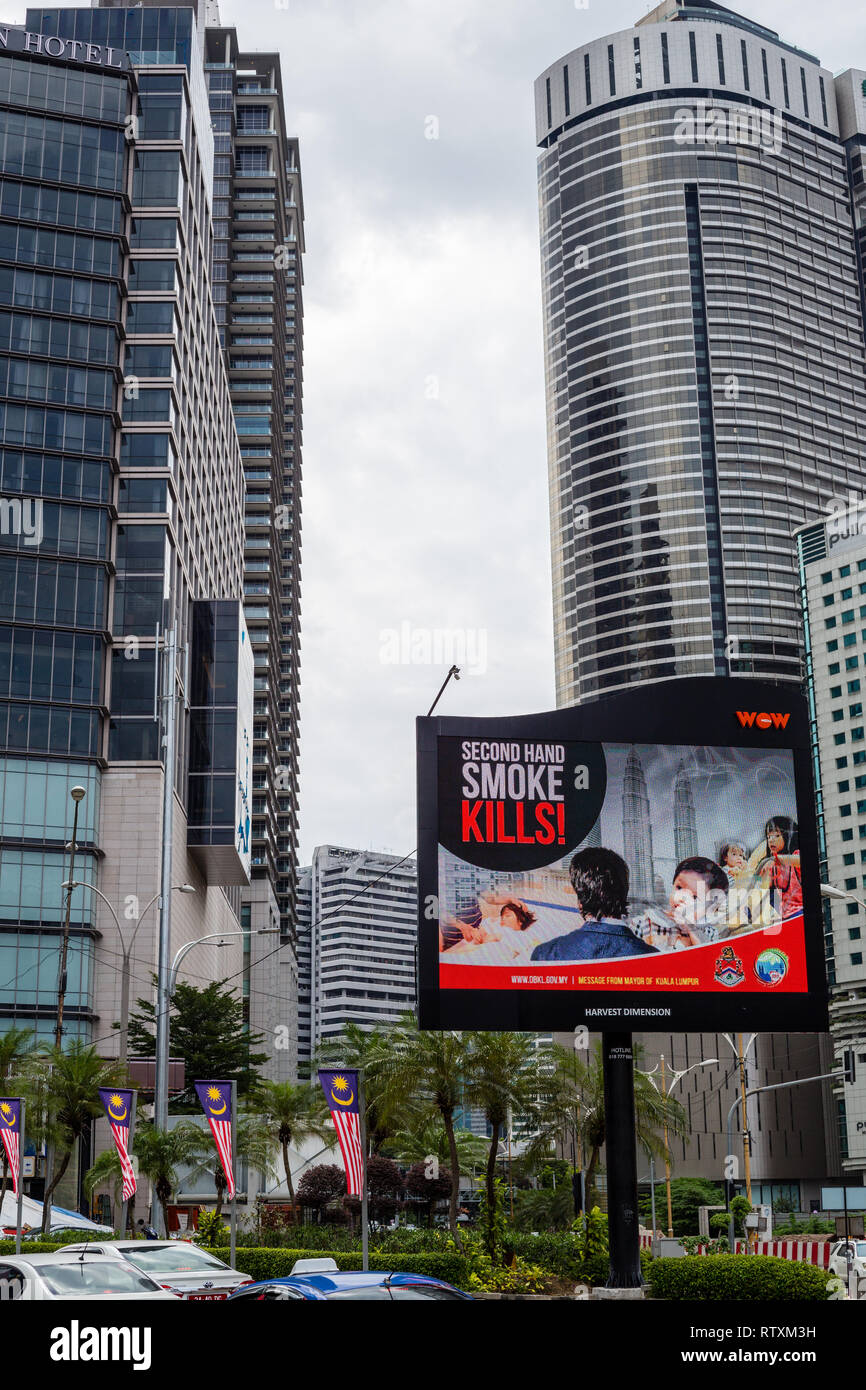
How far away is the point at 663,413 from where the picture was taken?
188 meters

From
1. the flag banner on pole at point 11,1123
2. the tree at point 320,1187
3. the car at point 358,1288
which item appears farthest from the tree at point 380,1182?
the car at point 358,1288

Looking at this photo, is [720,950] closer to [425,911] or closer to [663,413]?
[425,911]

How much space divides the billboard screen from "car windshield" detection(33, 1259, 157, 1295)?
413 inches

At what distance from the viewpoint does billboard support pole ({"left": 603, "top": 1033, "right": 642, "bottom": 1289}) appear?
26953mm

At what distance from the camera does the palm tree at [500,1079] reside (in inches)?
1398

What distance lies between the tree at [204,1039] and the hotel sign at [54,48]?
5311 centimetres

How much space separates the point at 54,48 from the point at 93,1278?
263 ft

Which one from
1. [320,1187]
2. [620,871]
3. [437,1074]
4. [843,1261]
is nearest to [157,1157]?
[437,1074]

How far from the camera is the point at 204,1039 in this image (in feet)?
217

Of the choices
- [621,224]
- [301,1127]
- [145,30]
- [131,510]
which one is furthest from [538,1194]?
[621,224]

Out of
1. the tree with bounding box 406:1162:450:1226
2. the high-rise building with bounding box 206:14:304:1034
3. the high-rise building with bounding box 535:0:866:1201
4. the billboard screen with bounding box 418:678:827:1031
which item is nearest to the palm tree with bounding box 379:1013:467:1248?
the billboard screen with bounding box 418:678:827:1031

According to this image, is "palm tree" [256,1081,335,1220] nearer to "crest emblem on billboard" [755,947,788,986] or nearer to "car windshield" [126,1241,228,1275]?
"crest emblem on billboard" [755,947,788,986]

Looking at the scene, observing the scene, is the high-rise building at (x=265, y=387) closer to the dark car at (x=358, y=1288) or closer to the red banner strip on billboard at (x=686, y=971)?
the red banner strip on billboard at (x=686, y=971)
